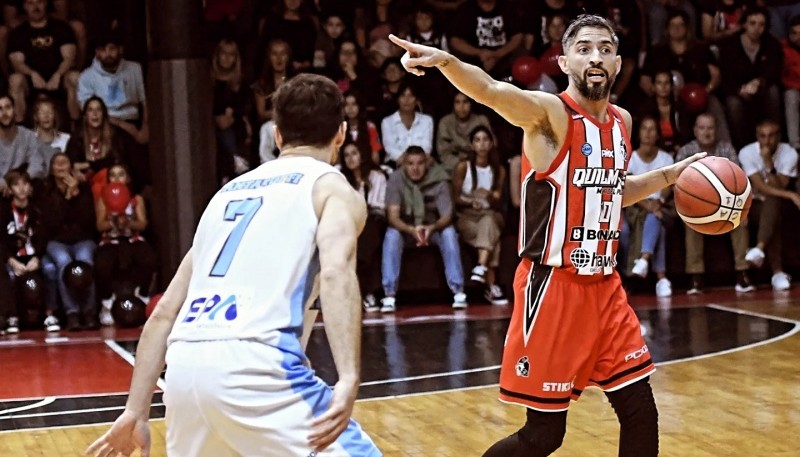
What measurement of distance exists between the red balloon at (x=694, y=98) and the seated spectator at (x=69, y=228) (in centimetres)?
578

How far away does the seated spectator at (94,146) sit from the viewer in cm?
1158

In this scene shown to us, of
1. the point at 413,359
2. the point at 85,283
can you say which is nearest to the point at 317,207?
the point at 413,359

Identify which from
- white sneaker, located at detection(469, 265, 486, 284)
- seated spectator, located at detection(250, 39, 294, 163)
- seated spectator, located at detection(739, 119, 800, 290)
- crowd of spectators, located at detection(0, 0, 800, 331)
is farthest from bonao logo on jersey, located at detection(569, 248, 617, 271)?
seated spectator, located at detection(739, 119, 800, 290)

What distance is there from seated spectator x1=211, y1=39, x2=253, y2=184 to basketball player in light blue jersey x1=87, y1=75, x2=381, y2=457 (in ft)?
27.9

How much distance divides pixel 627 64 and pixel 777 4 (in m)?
2.32

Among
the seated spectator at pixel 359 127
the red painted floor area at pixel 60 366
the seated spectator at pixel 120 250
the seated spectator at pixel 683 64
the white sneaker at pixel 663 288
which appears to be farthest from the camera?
→ the seated spectator at pixel 683 64

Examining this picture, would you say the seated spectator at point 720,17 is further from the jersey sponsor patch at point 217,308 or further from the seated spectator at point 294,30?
the jersey sponsor patch at point 217,308

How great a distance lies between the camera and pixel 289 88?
3578 mm

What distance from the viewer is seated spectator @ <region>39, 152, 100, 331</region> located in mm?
11250

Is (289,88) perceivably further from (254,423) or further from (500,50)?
(500,50)

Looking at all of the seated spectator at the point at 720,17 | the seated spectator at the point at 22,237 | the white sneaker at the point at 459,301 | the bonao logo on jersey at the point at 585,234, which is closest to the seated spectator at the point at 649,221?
the white sneaker at the point at 459,301

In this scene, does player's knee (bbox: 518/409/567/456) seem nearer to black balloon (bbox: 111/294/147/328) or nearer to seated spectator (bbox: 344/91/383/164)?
black balloon (bbox: 111/294/147/328)

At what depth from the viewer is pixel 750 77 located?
13109 millimetres

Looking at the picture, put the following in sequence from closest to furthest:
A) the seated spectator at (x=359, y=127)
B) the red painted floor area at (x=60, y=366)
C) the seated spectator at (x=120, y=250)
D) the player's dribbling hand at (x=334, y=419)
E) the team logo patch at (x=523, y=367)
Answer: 1. the player's dribbling hand at (x=334, y=419)
2. the team logo patch at (x=523, y=367)
3. the red painted floor area at (x=60, y=366)
4. the seated spectator at (x=120, y=250)
5. the seated spectator at (x=359, y=127)
